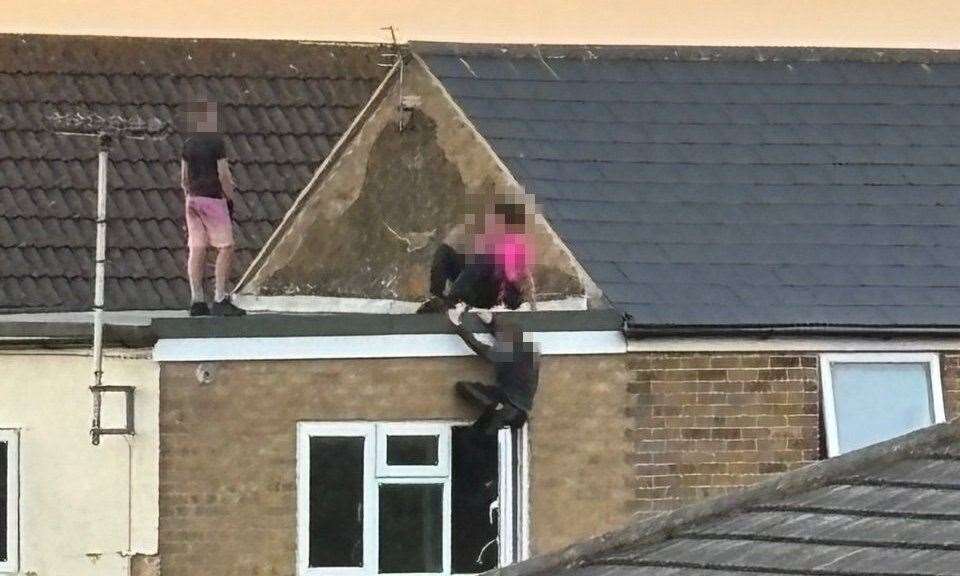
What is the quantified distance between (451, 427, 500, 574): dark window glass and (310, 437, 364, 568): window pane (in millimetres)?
631

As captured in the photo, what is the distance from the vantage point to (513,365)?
1465 cm

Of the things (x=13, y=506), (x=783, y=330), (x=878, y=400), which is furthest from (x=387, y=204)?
(x=878, y=400)

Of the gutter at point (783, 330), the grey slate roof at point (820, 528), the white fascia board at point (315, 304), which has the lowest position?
the grey slate roof at point (820, 528)

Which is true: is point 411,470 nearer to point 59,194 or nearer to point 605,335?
point 605,335

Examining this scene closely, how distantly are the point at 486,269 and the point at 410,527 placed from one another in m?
1.75

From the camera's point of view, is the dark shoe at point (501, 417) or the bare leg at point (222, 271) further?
the bare leg at point (222, 271)

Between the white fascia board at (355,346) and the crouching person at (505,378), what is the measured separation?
12 cm

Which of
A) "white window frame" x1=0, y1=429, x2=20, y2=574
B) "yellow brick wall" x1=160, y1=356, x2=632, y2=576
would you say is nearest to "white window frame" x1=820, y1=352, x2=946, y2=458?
"yellow brick wall" x1=160, y1=356, x2=632, y2=576

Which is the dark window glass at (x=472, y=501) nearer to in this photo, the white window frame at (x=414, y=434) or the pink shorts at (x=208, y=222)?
the white window frame at (x=414, y=434)

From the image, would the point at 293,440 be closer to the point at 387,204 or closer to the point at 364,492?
the point at 364,492

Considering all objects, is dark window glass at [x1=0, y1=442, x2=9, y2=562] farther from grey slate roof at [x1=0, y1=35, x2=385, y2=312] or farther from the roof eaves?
grey slate roof at [x1=0, y1=35, x2=385, y2=312]

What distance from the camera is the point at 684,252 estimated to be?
1590 centimetres

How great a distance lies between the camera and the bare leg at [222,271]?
15.3 m

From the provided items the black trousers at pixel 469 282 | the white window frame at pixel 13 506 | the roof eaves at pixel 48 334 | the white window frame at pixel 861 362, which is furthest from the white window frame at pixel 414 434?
the white window frame at pixel 13 506
